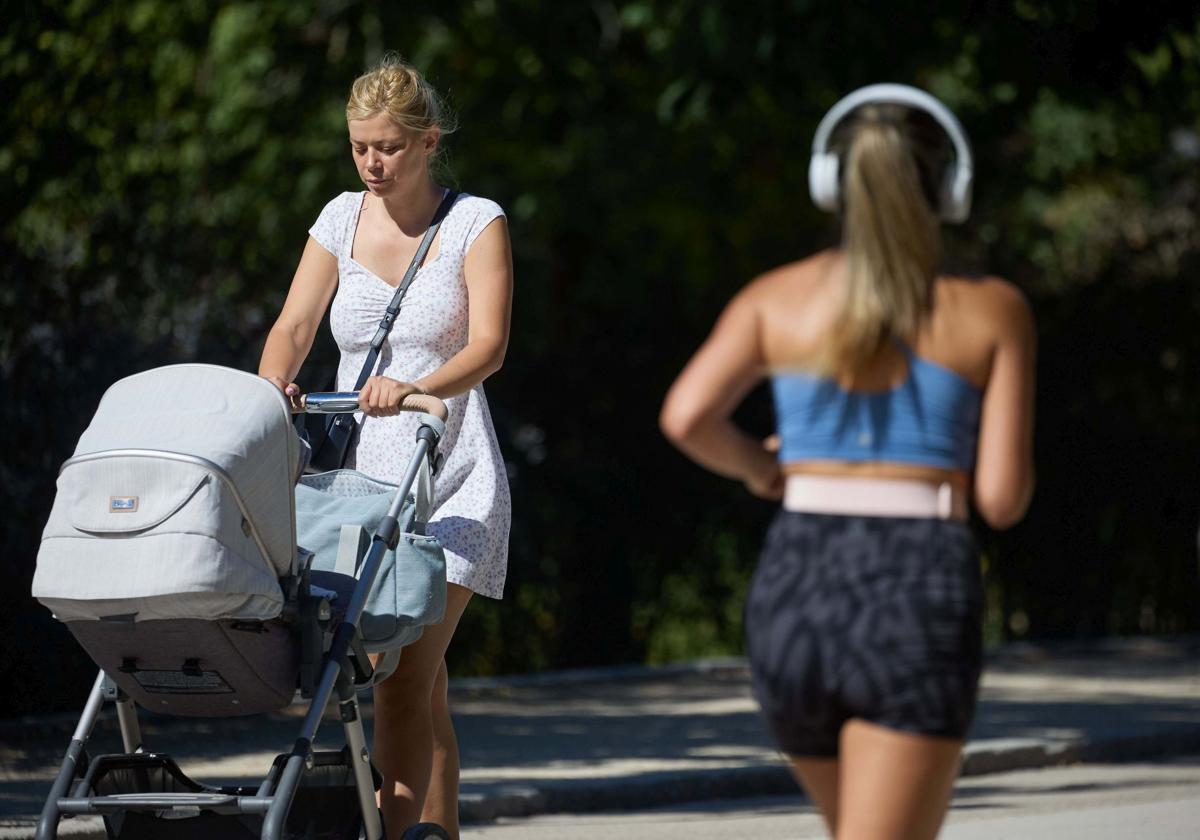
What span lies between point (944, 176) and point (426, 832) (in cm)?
237

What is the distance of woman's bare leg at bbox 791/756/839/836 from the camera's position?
3305 mm

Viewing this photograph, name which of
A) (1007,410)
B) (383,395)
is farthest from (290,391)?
(1007,410)

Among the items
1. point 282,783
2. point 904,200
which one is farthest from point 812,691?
point 282,783

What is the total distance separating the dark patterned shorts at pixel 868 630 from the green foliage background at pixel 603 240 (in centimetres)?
759

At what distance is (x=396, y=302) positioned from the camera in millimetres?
5160

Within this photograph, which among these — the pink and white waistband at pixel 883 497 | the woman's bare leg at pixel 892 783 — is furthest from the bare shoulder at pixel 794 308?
the woman's bare leg at pixel 892 783

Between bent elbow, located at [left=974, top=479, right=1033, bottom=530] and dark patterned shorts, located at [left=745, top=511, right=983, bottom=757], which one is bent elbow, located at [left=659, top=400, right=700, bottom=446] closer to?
dark patterned shorts, located at [left=745, top=511, right=983, bottom=757]

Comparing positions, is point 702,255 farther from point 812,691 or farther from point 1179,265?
point 812,691

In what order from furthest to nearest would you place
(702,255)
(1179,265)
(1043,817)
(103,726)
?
1. (702,255)
2. (1179,265)
3. (103,726)
4. (1043,817)

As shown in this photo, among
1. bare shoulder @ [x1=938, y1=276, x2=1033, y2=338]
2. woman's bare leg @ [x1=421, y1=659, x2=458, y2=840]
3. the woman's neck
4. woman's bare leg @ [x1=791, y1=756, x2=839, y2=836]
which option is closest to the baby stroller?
woman's bare leg @ [x1=421, y1=659, x2=458, y2=840]

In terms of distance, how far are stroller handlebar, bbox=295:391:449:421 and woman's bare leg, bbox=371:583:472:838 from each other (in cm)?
51

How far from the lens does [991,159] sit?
47.8 ft

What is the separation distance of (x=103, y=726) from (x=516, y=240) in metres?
7.00

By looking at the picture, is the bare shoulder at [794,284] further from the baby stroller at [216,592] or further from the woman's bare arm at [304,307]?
the woman's bare arm at [304,307]
